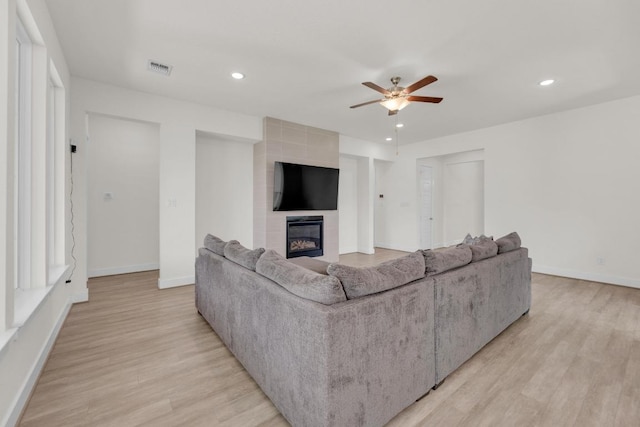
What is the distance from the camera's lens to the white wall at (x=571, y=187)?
155 inches

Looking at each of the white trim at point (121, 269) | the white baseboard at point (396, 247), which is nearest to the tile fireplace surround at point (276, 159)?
the white trim at point (121, 269)

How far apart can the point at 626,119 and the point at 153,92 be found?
21.6 feet

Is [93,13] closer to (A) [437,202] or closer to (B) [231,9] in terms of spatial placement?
(B) [231,9]

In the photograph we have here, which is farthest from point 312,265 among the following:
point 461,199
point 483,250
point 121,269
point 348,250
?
point 461,199

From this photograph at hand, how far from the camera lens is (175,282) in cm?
395

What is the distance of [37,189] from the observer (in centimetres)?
221

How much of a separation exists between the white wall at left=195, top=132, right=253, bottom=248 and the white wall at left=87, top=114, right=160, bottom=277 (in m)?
1.00

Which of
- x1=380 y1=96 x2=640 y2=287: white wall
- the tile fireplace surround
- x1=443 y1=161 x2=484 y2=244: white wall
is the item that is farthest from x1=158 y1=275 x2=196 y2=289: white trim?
x1=443 y1=161 x2=484 y2=244: white wall

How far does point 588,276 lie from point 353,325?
4946mm

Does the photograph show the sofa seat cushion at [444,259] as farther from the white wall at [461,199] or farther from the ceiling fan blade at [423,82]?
the white wall at [461,199]

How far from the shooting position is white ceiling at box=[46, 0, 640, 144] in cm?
215

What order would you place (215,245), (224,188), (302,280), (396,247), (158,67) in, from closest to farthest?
(302,280) < (215,245) < (158,67) < (224,188) < (396,247)

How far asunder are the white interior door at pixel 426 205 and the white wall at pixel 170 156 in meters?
4.79

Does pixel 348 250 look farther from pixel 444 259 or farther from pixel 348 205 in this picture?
pixel 444 259
